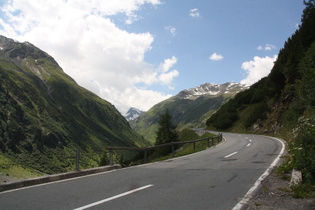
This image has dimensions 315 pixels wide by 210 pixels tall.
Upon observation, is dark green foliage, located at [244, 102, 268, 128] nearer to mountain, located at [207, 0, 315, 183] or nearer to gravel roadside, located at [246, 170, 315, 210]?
mountain, located at [207, 0, 315, 183]

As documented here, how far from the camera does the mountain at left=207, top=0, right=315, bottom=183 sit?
29.7 feet

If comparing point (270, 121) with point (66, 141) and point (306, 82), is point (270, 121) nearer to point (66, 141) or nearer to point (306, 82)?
point (306, 82)

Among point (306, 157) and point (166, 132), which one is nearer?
point (306, 157)

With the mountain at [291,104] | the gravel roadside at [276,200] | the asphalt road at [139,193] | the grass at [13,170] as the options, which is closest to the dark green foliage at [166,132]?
the mountain at [291,104]

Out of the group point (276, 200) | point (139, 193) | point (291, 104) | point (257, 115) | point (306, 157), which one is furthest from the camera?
point (257, 115)

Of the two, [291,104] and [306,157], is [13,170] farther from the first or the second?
[306,157]

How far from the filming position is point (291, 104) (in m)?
20.2

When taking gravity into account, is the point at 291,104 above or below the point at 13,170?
above

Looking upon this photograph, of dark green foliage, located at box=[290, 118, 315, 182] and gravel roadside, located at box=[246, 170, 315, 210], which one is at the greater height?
dark green foliage, located at box=[290, 118, 315, 182]

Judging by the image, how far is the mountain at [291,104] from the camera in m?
9.05

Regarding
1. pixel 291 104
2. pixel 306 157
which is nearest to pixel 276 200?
pixel 306 157

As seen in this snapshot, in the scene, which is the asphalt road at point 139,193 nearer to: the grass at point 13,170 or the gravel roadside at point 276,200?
the gravel roadside at point 276,200

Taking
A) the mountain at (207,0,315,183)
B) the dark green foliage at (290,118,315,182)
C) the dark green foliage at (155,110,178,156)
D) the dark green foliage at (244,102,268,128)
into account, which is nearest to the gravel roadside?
the dark green foliage at (290,118,315,182)

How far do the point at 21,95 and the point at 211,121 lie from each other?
562 feet
